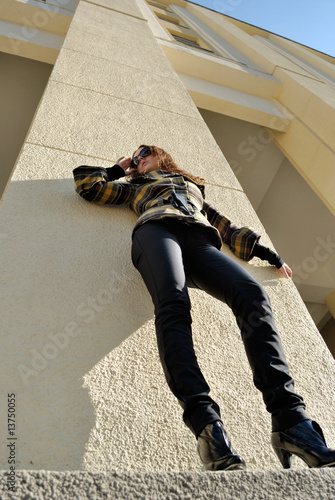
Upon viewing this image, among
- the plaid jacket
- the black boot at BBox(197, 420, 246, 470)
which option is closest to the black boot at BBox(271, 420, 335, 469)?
the black boot at BBox(197, 420, 246, 470)

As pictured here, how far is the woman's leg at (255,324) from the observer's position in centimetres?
121

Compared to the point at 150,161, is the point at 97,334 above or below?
below

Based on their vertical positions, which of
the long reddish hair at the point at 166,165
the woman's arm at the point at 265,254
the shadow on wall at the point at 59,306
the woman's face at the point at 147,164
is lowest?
the shadow on wall at the point at 59,306

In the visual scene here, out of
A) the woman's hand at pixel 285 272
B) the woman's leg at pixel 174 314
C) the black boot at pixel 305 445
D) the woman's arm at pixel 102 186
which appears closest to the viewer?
the black boot at pixel 305 445

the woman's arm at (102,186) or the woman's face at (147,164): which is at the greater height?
the woman's face at (147,164)

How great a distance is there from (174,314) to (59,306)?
0.62 meters

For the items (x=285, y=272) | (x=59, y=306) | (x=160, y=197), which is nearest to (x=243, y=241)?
(x=285, y=272)

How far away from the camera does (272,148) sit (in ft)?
24.0

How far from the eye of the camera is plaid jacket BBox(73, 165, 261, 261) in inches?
77.1

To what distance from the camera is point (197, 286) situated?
1805mm

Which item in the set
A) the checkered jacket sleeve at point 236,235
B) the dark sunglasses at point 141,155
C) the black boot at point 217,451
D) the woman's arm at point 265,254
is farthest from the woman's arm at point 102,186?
the black boot at point 217,451

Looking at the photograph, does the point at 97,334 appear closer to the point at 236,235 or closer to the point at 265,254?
the point at 236,235

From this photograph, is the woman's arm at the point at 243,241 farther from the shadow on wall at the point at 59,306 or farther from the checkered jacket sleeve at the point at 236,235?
the shadow on wall at the point at 59,306

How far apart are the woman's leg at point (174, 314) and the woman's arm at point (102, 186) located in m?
0.62
